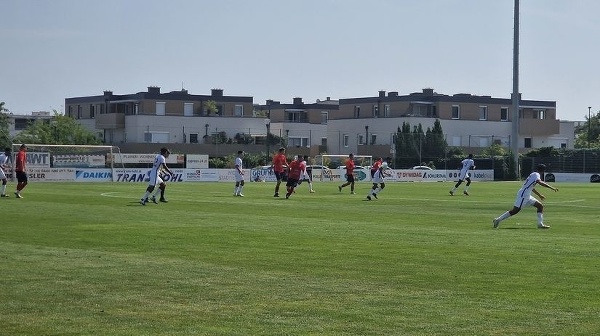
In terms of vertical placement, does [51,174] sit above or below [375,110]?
below

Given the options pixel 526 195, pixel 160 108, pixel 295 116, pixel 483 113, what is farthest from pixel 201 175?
pixel 295 116

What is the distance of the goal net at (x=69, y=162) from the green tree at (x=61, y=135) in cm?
3087

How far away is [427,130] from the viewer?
114125 millimetres

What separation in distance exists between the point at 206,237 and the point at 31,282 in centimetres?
787

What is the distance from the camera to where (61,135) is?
10869 centimetres

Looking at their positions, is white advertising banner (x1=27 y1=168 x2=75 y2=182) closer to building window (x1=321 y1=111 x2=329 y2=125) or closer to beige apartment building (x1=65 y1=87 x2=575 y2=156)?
beige apartment building (x1=65 y1=87 x2=575 y2=156)

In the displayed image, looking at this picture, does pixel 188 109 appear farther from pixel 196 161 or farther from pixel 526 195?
pixel 526 195

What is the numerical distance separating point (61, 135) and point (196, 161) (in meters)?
27.6

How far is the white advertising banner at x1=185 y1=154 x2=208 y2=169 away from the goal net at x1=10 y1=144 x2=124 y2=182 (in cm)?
843

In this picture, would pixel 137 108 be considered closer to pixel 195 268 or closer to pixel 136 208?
pixel 136 208

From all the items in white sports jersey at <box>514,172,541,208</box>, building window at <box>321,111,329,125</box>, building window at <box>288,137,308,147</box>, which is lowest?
white sports jersey at <box>514,172,541,208</box>

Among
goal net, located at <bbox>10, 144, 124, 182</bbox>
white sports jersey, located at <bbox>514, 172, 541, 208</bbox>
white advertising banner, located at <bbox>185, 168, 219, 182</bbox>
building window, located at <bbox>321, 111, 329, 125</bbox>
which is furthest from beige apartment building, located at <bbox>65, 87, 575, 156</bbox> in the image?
white sports jersey, located at <bbox>514, 172, 541, 208</bbox>

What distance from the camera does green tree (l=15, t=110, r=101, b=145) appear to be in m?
107

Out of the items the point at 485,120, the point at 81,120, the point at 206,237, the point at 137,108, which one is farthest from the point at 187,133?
the point at 206,237
